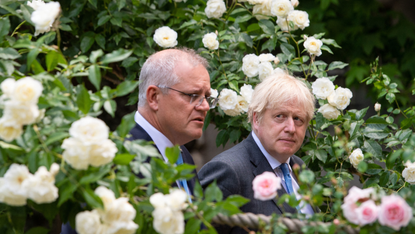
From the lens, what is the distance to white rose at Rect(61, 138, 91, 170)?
0.96 m

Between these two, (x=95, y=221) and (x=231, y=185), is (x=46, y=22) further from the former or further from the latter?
(x=231, y=185)

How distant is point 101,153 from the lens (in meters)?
0.98

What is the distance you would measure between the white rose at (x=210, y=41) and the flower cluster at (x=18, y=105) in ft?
5.71

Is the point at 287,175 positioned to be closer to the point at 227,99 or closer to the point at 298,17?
the point at 227,99

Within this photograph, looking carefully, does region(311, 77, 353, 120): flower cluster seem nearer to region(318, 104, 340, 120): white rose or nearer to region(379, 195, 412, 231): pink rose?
region(318, 104, 340, 120): white rose

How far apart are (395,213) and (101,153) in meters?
0.68

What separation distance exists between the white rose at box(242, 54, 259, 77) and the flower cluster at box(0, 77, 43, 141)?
1.74m

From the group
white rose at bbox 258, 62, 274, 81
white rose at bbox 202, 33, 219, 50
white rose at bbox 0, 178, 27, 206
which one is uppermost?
white rose at bbox 0, 178, 27, 206

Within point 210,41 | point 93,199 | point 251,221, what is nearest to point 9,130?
point 93,199

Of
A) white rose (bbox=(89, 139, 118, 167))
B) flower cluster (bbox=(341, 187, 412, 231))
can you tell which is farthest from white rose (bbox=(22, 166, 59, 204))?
flower cluster (bbox=(341, 187, 412, 231))

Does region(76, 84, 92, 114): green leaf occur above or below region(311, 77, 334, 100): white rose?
above

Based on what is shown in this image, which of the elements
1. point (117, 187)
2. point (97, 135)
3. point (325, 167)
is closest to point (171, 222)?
point (117, 187)

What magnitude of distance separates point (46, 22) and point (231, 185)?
3.49ft

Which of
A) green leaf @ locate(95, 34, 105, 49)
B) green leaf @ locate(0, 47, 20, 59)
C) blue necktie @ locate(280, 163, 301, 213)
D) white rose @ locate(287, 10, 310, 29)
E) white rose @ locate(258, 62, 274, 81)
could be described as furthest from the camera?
green leaf @ locate(95, 34, 105, 49)
